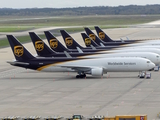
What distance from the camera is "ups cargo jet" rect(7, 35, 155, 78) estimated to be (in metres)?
69.5

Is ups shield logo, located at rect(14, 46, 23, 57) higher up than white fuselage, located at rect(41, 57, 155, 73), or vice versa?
ups shield logo, located at rect(14, 46, 23, 57)

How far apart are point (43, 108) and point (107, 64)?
23.6m

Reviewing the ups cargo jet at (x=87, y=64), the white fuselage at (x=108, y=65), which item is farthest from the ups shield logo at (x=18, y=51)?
the white fuselage at (x=108, y=65)

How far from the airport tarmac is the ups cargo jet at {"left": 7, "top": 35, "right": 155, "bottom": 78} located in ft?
4.59

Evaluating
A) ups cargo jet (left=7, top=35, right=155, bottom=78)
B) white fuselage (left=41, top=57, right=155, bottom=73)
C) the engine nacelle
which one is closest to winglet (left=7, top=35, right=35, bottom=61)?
ups cargo jet (left=7, top=35, right=155, bottom=78)

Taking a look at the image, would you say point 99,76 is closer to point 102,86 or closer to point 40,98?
point 102,86

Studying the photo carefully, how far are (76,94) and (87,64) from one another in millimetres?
14676

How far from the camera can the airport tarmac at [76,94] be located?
1832 inches

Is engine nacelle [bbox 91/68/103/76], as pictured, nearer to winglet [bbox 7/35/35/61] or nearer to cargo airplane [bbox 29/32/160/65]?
cargo airplane [bbox 29/32/160/65]

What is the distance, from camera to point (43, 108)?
4809cm

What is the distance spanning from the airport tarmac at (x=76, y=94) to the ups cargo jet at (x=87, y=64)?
1399mm

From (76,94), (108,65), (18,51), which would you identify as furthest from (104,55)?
(76,94)

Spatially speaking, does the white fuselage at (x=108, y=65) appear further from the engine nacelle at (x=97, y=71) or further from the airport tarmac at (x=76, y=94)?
the airport tarmac at (x=76, y=94)

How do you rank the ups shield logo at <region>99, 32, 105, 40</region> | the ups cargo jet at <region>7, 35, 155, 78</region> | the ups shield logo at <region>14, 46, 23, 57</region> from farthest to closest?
the ups shield logo at <region>99, 32, 105, 40</region> → the ups shield logo at <region>14, 46, 23, 57</region> → the ups cargo jet at <region>7, 35, 155, 78</region>
